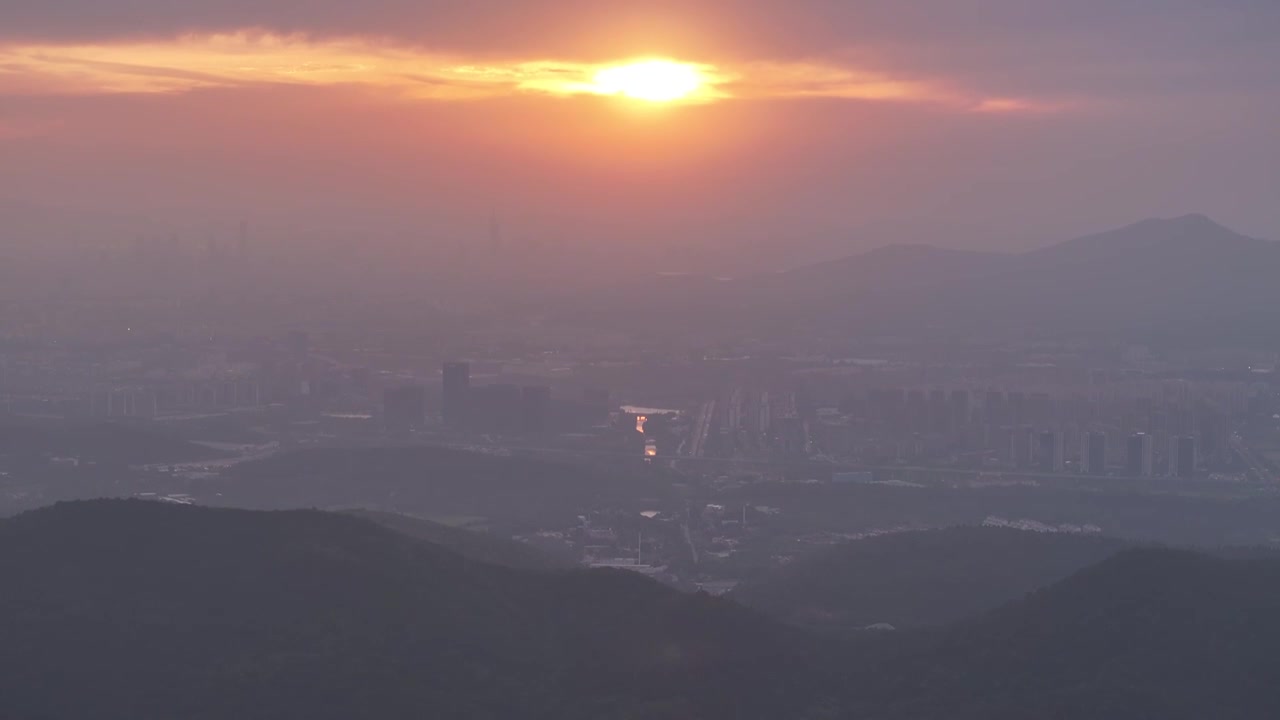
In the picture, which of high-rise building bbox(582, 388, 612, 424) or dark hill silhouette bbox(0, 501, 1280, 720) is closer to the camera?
dark hill silhouette bbox(0, 501, 1280, 720)

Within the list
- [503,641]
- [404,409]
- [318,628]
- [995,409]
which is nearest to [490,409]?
[404,409]

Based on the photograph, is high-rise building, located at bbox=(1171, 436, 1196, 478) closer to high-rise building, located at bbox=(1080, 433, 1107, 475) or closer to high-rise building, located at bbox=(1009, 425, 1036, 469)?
high-rise building, located at bbox=(1080, 433, 1107, 475)

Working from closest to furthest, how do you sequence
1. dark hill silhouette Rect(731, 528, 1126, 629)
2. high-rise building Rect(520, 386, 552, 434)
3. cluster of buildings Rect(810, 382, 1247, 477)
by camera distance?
dark hill silhouette Rect(731, 528, 1126, 629) < cluster of buildings Rect(810, 382, 1247, 477) < high-rise building Rect(520, 386, 552, 434)

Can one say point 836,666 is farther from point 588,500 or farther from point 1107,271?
point 1107,271

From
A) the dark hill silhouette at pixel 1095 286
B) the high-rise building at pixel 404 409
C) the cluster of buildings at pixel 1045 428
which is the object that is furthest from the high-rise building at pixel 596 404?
the dark hill silhouette at pixel 1095 286

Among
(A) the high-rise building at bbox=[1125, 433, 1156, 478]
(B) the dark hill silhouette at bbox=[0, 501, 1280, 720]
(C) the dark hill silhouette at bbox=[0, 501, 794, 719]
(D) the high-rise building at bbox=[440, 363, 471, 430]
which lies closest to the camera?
(C) the dark hill silhouette at bbox=[0, 501, 794, 719]

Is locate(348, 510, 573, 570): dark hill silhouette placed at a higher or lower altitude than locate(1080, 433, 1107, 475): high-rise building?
lower

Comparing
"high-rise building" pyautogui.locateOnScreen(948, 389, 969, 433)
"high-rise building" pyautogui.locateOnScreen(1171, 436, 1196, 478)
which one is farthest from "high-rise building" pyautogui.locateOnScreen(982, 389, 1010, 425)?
"high-rise building" pyautogui.locateOnScreen(1171, 436, 1196, 478)
